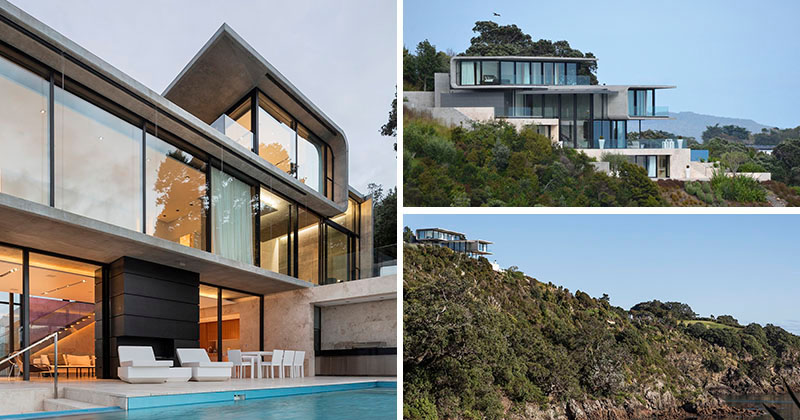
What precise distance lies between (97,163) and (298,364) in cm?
611

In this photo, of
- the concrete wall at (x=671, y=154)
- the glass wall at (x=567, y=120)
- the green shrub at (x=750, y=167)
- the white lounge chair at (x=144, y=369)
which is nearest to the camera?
the white lounge chair at (x=144, y=369)

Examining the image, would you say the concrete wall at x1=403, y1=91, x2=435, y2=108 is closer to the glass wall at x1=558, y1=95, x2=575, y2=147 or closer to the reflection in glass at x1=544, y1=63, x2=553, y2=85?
the reflection in glass at x1=544, y1=63, x2=553, y2=85

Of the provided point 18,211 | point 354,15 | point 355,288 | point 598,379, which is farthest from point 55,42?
point 354,15

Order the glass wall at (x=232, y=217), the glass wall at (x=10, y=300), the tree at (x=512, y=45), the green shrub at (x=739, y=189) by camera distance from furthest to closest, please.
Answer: the tree at (x=512, y=45) < the green shrub at (x=739, y=189) < the glass wall at (x=232, y=217) < the glass wall at (x=10, y=300)

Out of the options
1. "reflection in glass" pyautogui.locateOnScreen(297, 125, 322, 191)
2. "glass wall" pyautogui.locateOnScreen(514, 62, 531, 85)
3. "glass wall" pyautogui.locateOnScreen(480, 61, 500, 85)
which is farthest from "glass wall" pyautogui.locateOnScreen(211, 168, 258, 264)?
"glass wall" pyautogui.locateOnScreen(514, 62, 531, 85)

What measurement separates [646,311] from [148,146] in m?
14.7

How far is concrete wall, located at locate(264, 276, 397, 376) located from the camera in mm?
15047

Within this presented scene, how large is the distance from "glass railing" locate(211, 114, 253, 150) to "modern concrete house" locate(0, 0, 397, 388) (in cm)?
4

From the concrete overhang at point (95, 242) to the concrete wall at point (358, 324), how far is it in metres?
2.33

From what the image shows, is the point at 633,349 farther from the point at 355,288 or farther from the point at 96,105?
the point at 96,105

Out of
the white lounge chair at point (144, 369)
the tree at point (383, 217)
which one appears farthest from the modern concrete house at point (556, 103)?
the white lounge chair at point (144, 369)

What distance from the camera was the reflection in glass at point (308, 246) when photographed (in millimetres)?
16281

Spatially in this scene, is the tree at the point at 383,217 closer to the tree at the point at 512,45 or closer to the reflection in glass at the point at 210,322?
the tree at the point at 512,45

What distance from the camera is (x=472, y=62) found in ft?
113
